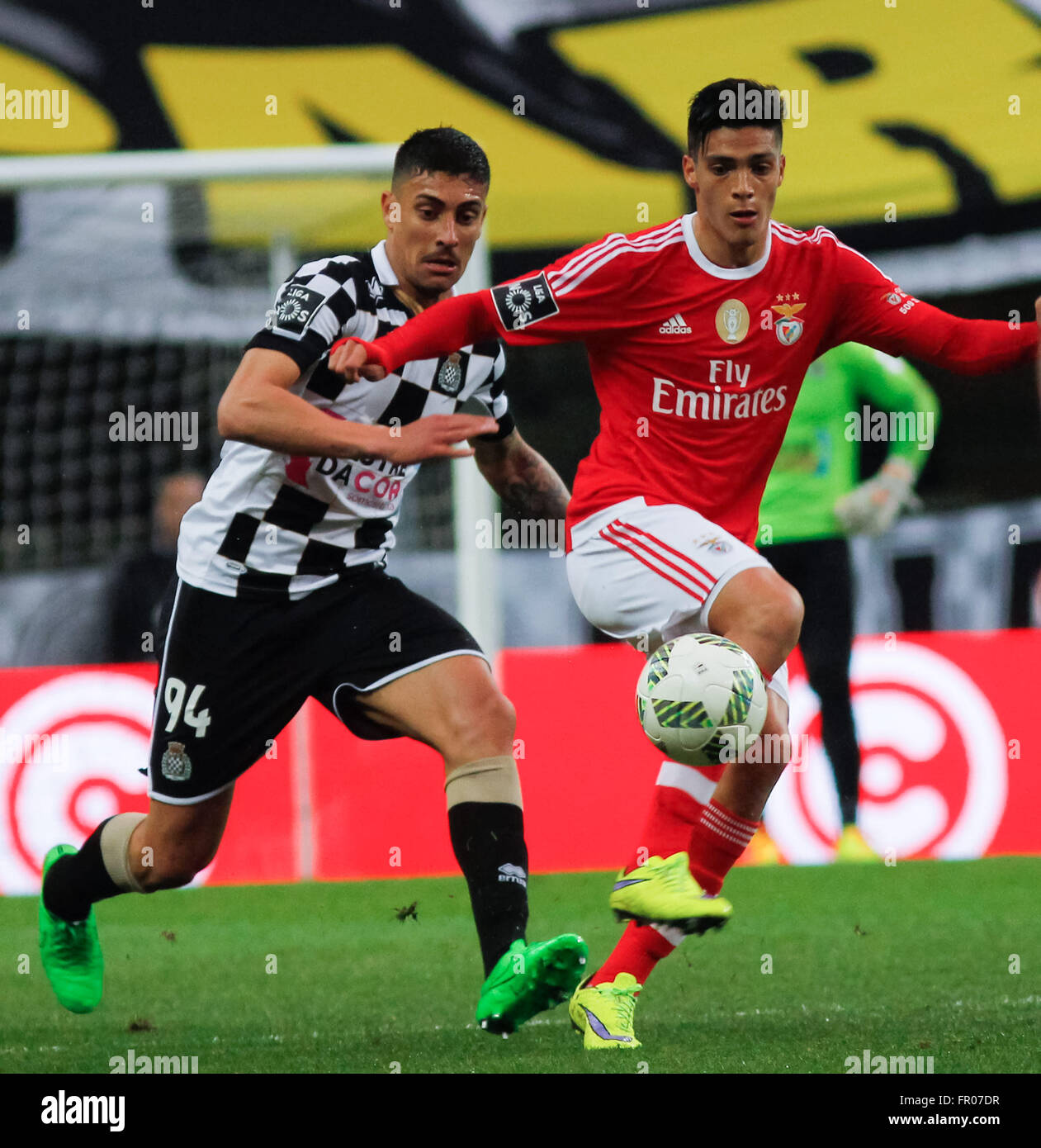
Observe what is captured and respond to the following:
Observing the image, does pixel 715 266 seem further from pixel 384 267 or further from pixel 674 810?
pixel 674 810

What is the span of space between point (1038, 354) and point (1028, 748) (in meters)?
3.95

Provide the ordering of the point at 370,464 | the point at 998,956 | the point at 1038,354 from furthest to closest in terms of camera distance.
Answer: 1. the point at 998,956
2. the point at 370,464
3. the point at 1038,354

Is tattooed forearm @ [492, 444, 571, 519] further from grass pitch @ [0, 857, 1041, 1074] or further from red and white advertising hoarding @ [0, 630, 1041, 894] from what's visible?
red and white advertising hoarding @ [0, 630, 1041, 894]

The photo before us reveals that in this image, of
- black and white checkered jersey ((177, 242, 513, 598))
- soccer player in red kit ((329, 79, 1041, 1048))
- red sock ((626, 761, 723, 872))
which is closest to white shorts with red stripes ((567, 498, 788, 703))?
soccer player in red kit ((329, 79, 1041, 1048))

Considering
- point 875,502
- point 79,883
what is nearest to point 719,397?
point 79,883

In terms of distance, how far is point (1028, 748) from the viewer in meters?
7.56

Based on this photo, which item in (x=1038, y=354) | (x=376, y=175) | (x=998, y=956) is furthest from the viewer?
(x=376, y=175)

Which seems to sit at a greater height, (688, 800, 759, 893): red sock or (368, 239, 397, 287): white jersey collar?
(368, 239, 397, 287): white jersey collar

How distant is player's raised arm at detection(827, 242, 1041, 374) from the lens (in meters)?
4.04

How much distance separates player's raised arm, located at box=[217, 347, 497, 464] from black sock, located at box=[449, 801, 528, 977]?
865mm

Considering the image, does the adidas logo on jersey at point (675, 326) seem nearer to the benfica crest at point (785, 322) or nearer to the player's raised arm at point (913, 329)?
the benfica crest at point (785, 322)

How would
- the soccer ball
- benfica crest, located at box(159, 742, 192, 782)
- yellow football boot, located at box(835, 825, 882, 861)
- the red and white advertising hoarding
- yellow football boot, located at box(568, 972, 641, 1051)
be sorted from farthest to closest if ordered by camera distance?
the red and white advertising hoarding
yellow football boot, located at box(835, 825, 882, 861)
benfica crest, located at box(159, 742, 192, 782)
yellow football boot, located at box(568, 972, 641, 1051)
the soccer ball

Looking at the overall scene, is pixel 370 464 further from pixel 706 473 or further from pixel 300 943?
pixel 300 943
